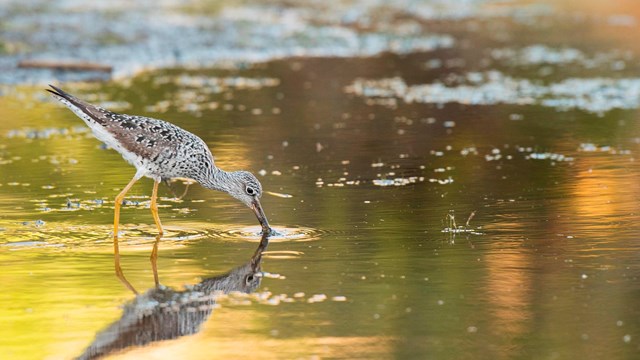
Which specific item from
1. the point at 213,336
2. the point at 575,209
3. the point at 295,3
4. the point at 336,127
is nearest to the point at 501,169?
the point at 575,209

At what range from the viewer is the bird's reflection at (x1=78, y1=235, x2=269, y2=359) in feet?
26.0

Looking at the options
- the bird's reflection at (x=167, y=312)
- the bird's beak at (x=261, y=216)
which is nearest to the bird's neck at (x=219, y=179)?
the bird's beak at (x=261, y=216)

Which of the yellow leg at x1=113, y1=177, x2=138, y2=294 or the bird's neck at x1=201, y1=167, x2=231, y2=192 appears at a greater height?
the bird's neck at x1=201, y1=167, x2=231, y2=192

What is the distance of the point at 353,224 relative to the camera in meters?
11.3

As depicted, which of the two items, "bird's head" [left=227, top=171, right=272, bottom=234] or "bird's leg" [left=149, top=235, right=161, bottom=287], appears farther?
"bird's head" [left=227, top=171, right=272, bottom=234]

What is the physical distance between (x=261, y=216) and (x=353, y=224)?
2.72ft

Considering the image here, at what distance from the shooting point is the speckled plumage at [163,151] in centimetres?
1152

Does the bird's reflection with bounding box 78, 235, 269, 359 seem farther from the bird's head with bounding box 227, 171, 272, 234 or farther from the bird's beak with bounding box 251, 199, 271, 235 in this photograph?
the bird's head with bounding box 227, 171, 272, 234

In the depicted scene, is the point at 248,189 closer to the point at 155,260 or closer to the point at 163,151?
the point at 163,151

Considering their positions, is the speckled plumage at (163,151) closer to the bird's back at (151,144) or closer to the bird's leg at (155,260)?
the bird's back at (151,144)

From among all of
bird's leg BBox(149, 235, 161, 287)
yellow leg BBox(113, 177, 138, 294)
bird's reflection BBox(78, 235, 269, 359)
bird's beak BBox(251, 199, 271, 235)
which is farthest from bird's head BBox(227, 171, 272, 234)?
bird's reflection BBox(78, 235, 269, 359)

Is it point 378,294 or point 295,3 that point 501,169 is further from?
point 295,3

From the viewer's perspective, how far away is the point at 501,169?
14273 millimetres

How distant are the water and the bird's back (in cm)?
51
